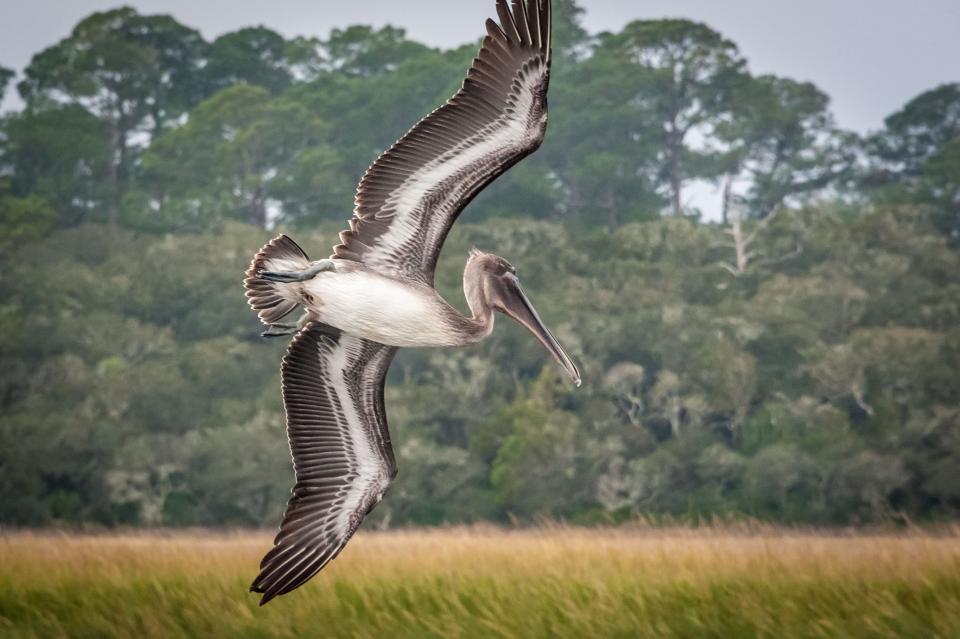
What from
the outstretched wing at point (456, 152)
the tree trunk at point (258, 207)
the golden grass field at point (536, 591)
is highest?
the tree trunk at point (258, 207)

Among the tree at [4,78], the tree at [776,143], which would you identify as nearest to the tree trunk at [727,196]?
the tree at [776,143]

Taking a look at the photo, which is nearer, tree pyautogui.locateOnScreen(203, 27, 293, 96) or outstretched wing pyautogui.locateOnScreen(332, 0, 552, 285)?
outstretched wing pyautogui.locateOnScreen(332, 0, 552, 285)

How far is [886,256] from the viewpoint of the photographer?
133 ft

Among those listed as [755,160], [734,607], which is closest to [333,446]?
[734,607]

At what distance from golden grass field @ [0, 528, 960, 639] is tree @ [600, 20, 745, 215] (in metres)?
45.3

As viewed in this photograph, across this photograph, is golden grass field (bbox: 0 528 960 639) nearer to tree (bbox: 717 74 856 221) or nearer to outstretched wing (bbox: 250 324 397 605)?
outstretched wing (bbox: 250 324 397 605)

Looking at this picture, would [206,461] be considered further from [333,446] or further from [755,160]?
[755,160]

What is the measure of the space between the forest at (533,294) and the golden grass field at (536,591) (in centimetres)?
551

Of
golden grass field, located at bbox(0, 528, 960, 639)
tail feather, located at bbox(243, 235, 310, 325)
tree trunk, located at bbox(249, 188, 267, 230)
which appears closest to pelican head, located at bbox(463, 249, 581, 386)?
tail feather, located at bbox(243, 235, 310, 325)

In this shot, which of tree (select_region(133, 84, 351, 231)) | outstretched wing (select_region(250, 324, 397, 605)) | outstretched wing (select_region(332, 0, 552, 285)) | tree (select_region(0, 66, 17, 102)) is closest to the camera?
outstretched wing (select_region(332, 0, 552, 285))

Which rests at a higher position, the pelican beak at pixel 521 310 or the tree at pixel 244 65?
the tree at pixel 244 65

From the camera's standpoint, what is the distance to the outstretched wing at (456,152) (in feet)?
26.8

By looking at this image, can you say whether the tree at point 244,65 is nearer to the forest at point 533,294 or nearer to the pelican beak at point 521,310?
the forest at point 533,294

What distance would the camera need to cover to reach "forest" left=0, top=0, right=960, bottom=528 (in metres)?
32.5
